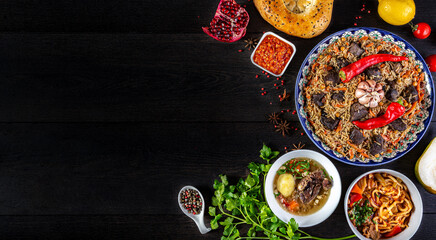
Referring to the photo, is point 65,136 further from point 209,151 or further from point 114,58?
point 209,151

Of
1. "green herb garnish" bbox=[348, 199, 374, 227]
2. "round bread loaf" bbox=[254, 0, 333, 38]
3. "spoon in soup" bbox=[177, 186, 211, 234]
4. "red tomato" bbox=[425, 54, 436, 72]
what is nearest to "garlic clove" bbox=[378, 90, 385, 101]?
"red tomato" bbox=[425, 54, 436, 72]

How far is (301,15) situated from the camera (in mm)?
2279

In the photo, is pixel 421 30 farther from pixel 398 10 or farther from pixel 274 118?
pixel 274 118

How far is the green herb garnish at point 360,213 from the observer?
90.5 inches

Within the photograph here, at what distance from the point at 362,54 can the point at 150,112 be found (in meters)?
1.56

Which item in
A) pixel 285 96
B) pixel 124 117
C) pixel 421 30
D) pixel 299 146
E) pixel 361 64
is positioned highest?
pixel 421 30

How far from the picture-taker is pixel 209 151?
8.18 feet

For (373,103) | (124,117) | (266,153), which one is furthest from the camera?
(124,117)

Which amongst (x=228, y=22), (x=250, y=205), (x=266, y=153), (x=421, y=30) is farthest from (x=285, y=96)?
(x=421, y=30)

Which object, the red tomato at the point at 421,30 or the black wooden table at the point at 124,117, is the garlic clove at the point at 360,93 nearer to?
the black wooden table at the point at 124,117

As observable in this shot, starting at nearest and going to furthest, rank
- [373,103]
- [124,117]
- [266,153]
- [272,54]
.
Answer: [373,103] < [266,153] < [272,54] < [124,117]

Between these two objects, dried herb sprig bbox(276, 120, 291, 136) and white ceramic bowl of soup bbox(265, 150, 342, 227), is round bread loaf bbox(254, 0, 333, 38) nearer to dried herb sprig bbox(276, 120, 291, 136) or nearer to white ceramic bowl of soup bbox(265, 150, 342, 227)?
dried herb sprig bbox(276, 120, 291, 136)

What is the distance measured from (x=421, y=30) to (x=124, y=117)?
2.24 metres

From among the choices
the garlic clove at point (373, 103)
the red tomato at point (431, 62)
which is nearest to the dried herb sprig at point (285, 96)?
the garlic clove at point (373, 103)
